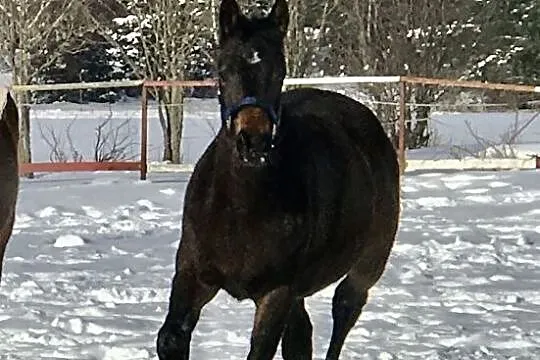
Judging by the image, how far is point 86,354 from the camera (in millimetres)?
5000

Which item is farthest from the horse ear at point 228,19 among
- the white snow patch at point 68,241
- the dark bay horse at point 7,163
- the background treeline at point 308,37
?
the background treeline at point 308,37

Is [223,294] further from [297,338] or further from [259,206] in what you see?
[259,206]

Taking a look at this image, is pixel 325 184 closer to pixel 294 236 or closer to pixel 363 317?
pixel 294 236

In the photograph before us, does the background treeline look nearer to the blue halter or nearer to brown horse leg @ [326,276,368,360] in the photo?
brown horse leg @ [326,276,368,360]

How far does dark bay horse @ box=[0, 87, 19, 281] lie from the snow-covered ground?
0.61 meters

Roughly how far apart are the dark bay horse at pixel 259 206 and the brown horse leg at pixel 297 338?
11 centimetres

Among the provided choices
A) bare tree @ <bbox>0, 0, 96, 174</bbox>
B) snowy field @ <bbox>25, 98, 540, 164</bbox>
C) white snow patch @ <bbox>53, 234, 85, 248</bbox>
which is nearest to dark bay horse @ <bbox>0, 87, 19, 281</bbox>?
white snow patch @ <bbox>53, 234, 85, 248</bbox>

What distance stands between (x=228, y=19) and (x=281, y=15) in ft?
0.91

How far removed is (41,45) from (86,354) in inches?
463

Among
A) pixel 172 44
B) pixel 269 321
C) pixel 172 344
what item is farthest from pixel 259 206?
pixel 172 44

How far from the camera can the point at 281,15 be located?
13.0 ft

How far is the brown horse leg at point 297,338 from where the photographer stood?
463cm

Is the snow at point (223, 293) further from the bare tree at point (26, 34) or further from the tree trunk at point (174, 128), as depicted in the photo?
the tree trunk at point (174, 128)

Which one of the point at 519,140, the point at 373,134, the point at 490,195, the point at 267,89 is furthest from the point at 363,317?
the point at 519,140
